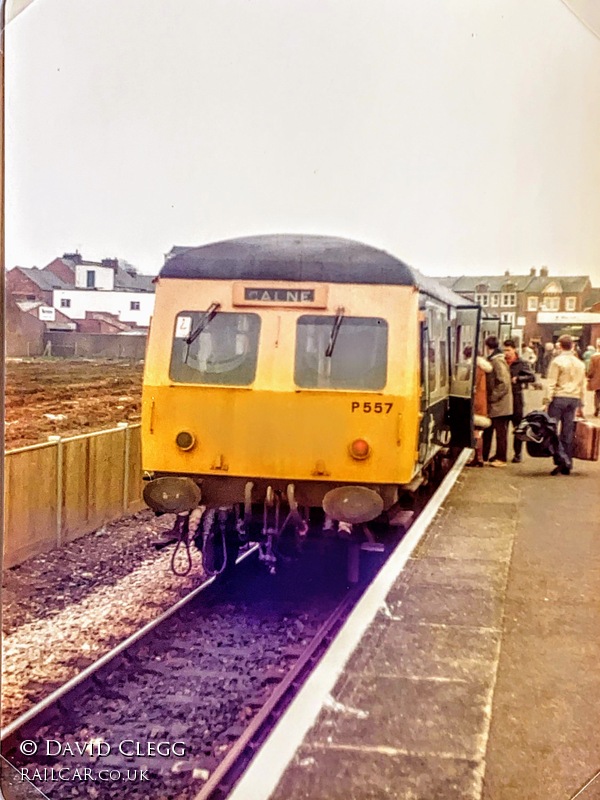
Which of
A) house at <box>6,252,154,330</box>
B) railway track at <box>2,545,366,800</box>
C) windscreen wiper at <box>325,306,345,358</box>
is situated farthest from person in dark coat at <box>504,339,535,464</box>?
house at <box>6,252,154,330</box>

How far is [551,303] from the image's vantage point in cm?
206

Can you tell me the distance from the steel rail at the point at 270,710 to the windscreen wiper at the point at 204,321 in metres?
0.82

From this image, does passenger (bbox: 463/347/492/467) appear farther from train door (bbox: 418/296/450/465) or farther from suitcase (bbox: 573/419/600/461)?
suitcase (bbox: 573/419/600/461)

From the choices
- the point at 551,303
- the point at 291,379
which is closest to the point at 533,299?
the point at 551,303

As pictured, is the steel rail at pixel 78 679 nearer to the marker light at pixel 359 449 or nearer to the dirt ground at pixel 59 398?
the marker light at pixel 359 449

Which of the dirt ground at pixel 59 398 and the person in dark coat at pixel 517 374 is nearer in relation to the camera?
the person in dark coat at pixel 517 374

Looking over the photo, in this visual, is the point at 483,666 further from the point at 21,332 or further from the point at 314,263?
the point at 21,332

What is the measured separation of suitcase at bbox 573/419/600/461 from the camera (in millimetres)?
2107

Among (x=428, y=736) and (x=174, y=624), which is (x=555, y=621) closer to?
(x=428, y=736)

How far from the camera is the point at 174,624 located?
7.75 ft

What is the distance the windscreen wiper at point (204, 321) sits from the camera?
7.04 ft

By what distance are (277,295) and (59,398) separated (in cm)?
68

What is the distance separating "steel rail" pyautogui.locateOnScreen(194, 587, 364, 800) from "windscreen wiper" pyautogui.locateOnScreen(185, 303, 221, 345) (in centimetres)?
82

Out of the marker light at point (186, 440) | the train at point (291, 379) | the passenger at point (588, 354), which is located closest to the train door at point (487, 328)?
the train at point (291, 379)
